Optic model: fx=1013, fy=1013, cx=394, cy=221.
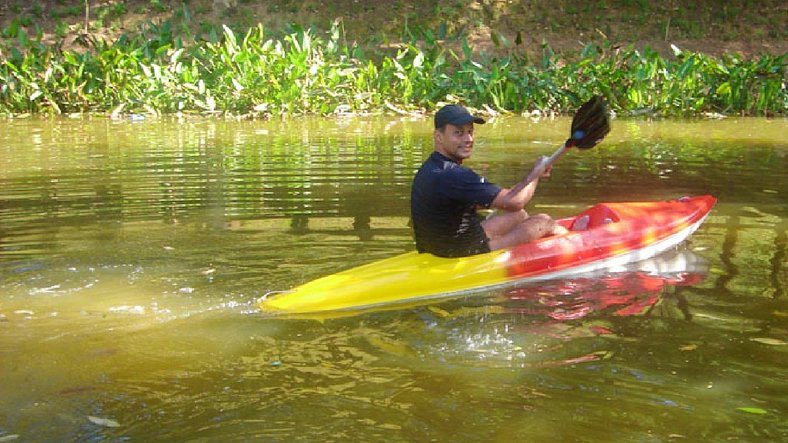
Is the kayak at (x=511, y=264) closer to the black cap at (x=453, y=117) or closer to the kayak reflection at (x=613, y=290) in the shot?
the kayak reflection at (x=613, y=290)

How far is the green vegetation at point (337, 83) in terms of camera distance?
16.9 metres

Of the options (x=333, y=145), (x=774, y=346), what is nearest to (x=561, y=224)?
(x=774, y=346)

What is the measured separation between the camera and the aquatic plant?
55.3ft

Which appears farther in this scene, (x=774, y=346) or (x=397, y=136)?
(x=397, y=136)

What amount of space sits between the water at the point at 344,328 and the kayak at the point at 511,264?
143 mm

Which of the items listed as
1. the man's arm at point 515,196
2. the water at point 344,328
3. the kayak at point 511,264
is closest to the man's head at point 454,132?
the man's arm at point 515,196

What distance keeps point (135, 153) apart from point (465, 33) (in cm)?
1088

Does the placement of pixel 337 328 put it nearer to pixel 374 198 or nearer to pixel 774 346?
pixel 774 346

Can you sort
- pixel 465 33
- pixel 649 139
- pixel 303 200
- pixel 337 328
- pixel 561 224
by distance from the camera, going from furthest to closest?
1. pixel 465 33
2. pixel 649 139
3. pixel 303 200
4. pixel 561 224
5. pixel 337 328

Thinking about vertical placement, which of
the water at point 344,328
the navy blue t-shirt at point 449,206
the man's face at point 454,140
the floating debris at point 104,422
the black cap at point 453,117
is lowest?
the floating debris at point 104,422

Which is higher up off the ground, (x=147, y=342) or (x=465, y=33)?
(x=465, y=33)

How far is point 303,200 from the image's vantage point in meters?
9.20

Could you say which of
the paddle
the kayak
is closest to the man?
the kayak

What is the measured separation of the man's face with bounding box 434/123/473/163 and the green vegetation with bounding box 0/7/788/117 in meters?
11.0
